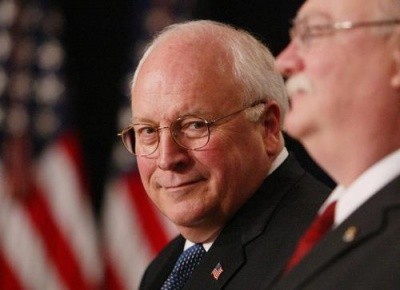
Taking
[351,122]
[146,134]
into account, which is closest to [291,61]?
[351,122]

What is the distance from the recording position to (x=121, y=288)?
4988mm

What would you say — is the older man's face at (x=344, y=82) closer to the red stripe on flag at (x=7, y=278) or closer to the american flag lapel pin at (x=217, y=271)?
the american flag lapel pin at (x=217, y=271)

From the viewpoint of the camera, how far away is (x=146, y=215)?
16.7 ft

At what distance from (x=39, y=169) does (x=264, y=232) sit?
7.51 feet

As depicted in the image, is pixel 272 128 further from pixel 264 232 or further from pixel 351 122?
pixel 351 122

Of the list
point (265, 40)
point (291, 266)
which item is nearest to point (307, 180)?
point (291, 266)

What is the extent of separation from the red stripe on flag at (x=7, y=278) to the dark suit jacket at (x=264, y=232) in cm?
208

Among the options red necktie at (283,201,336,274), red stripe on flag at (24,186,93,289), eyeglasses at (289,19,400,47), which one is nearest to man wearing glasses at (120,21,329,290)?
red necktie at (283,201,336,274)

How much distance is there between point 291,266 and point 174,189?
93 centimetres

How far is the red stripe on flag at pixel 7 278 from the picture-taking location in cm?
487

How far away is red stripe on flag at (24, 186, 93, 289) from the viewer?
16.4 feet

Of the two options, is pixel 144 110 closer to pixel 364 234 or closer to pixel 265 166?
pixel 265 166

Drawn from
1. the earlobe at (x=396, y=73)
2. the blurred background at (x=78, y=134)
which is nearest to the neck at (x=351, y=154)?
the earlobe at (x=396, y=73)

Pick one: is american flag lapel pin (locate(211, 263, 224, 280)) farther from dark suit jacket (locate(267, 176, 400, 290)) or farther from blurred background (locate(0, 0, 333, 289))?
blurred background (locate(0, 0, 333, 289))
